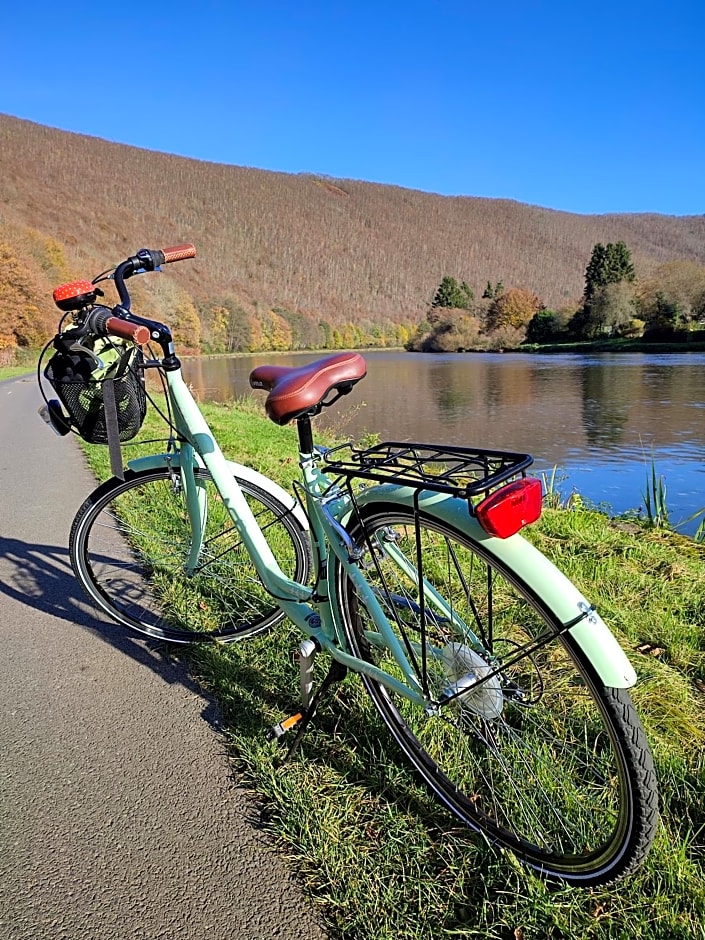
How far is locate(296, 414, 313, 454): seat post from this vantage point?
1.91 metres

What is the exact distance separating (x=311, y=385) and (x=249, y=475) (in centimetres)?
90

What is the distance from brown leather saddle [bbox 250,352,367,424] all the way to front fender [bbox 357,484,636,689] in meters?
0.54

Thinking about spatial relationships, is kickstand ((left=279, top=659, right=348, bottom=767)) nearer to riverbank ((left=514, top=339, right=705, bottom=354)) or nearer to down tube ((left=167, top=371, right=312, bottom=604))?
down tube ((left=167, top=371, right=312, bottom=604))

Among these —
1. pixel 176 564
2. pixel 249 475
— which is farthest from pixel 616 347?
pixel 249 475

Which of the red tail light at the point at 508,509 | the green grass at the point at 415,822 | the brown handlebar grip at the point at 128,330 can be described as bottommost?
the green grass at the point at 415,822

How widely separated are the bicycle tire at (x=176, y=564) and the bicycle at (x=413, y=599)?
14 mm

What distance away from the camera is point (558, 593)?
141 centimetres

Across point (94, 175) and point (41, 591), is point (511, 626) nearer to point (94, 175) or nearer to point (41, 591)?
point (41, 591)

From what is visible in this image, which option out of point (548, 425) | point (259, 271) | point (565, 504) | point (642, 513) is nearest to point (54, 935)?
point (565, 504)

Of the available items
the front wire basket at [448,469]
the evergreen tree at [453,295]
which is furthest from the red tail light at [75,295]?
the evergreen tree at [453,295]

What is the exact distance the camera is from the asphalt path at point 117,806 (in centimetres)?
156

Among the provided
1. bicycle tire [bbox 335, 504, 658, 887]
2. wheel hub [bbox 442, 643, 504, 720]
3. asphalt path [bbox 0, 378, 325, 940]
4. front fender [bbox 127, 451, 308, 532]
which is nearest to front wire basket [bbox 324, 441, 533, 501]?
bicycle tire [bbox 335, 504, 658, 887]

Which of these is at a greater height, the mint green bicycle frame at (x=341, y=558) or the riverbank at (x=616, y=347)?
the mint green bicycle frame at (x=341, y=558)

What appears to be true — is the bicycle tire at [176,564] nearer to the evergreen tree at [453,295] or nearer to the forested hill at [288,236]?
the forested hill at [288,236]
